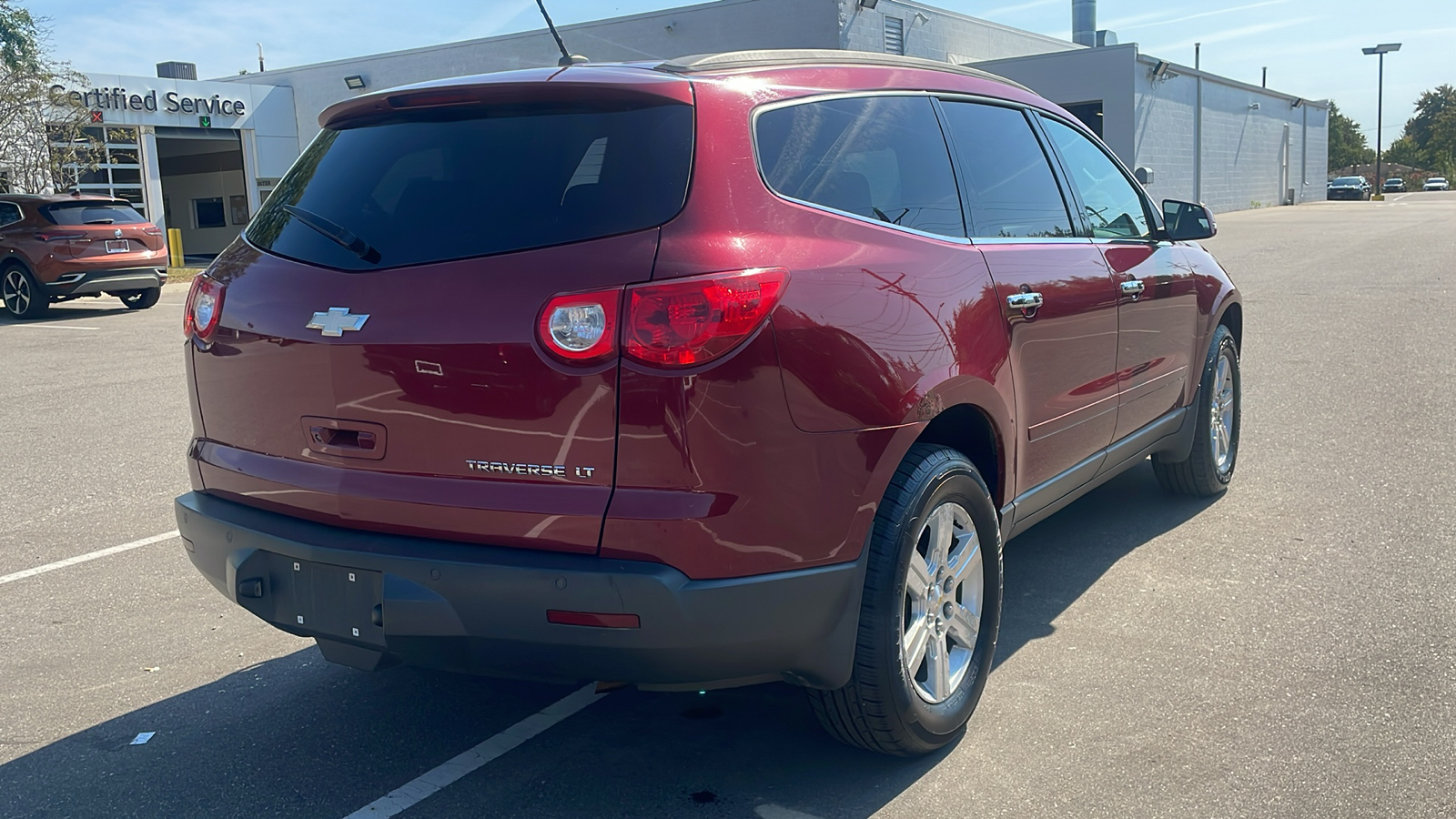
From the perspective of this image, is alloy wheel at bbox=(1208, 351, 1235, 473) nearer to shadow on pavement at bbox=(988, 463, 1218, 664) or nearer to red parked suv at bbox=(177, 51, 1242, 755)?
shadow on pavement at bbox=(988, 463, 1218, 664)

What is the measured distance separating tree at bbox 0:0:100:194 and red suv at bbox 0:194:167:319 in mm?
8958

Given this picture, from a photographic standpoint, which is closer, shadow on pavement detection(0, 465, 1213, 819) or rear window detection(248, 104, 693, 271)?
rear window detection(248, 104, 693, 271)

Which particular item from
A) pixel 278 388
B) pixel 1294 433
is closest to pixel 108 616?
pixel 278 388

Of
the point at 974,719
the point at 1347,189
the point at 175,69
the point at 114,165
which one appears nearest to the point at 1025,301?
the point at 974,719

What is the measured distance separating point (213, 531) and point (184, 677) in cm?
95

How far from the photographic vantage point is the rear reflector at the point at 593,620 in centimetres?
255

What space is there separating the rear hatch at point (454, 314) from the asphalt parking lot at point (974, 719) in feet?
2.52

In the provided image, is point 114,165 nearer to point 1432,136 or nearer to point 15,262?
point 15,262

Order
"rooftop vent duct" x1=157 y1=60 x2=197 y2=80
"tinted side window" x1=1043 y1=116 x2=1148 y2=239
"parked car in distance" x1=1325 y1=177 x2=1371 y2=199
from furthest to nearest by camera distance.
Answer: "parked car in distance" x1=1325 y1=177 x2=1371 y2=199 < "rooftop vent duct" x1=157 y1=60 x2=197 y2=80 < "tinted side window" x1=1043 y1=116 x2=1148 y2=239

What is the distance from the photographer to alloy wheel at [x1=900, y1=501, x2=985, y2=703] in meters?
3.10

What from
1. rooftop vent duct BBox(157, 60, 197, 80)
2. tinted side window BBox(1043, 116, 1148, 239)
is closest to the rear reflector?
tinted side window BBox(1043, 116, 1148, 239)

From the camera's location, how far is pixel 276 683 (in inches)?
147

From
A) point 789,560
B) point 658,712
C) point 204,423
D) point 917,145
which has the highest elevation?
point 917,145

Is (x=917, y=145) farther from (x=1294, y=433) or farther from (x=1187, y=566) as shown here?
(x=1294, y=433)
